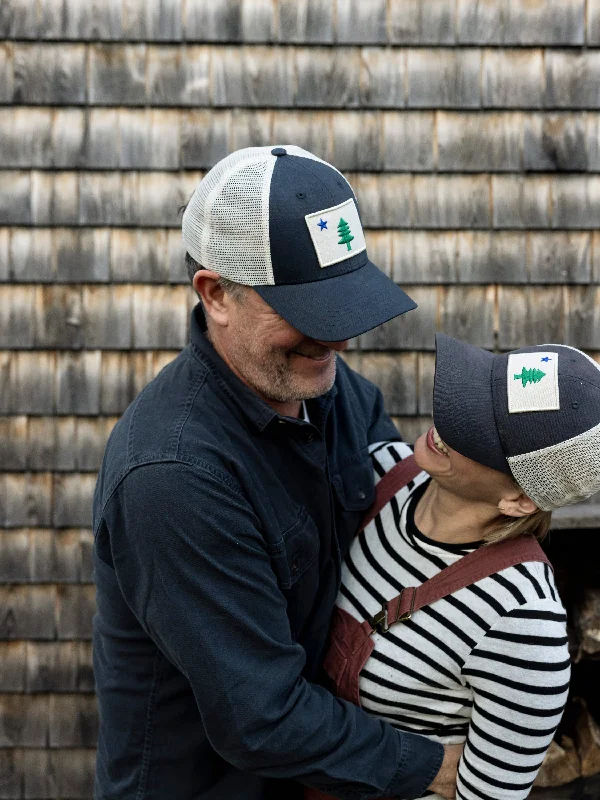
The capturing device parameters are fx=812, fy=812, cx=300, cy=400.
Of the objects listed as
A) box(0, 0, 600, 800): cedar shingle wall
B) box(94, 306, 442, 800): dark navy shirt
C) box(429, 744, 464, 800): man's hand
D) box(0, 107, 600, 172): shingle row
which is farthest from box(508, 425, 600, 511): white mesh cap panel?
box(0, 107, 600, 172): shingle row

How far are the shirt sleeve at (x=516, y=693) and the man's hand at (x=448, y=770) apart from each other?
64mm

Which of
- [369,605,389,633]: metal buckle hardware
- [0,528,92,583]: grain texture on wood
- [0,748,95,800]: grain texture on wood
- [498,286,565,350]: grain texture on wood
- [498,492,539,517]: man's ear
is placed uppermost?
[498,286,565,350]: grain texture on wood

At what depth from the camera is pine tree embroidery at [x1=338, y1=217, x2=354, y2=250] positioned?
1.44m

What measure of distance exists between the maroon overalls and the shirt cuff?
128 mm

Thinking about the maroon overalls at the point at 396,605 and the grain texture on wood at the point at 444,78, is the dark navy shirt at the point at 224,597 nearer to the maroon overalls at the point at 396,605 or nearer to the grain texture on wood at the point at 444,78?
the maroon overalls at the point at 396,605

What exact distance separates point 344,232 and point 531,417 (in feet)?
1.50

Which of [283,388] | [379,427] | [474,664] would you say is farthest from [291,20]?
[474,664]

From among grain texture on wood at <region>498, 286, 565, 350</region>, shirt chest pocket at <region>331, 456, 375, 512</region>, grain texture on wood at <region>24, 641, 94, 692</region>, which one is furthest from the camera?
grain texture on wood at <region>24, 641, 94, 692</region>

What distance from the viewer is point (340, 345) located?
1463 mm

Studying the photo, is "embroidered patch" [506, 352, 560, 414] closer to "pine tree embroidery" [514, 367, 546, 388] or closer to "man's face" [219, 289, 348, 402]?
"pine tree embroidery" [514, 367, 546, 388]

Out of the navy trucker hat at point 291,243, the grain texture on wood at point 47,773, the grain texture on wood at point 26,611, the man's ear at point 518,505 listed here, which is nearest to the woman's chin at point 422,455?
the man's ear at point 518,505

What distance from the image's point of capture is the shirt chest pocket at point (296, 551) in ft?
4.91

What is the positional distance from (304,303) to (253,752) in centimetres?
78

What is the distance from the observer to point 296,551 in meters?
1.54
